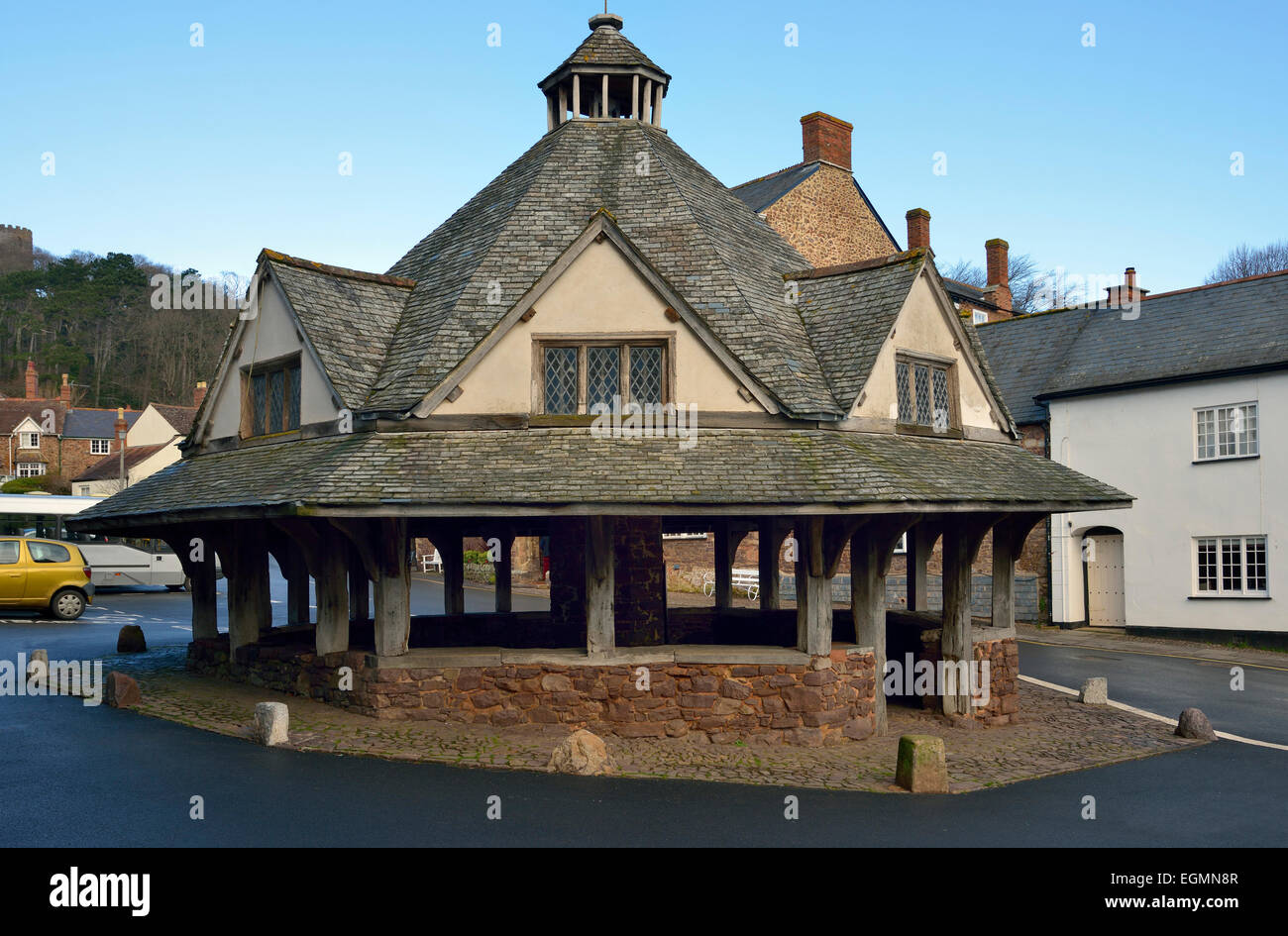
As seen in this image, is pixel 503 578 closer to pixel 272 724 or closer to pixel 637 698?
pixel 637 698

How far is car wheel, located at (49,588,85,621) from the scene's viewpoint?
22812 mm

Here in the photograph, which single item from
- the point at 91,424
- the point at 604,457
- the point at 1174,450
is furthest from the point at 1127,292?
the point at 91,424

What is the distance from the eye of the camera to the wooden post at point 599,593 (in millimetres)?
11602

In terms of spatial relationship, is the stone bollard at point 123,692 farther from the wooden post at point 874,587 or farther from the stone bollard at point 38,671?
the wooden post at point 874,587

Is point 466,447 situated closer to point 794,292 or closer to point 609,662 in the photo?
point 609,662

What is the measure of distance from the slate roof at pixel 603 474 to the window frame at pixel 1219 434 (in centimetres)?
1206

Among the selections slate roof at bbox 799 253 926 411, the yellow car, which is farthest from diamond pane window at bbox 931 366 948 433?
the yellow car

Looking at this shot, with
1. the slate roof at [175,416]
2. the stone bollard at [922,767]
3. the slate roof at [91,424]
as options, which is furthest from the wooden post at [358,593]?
the slate roof at [91,424]

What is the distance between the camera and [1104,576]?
25.6 meters

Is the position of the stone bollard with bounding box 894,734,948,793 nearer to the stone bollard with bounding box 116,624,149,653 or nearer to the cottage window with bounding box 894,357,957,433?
the cottage window with bounding box 894,357,957,433

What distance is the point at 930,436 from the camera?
13766 mm

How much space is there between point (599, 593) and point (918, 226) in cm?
3009
